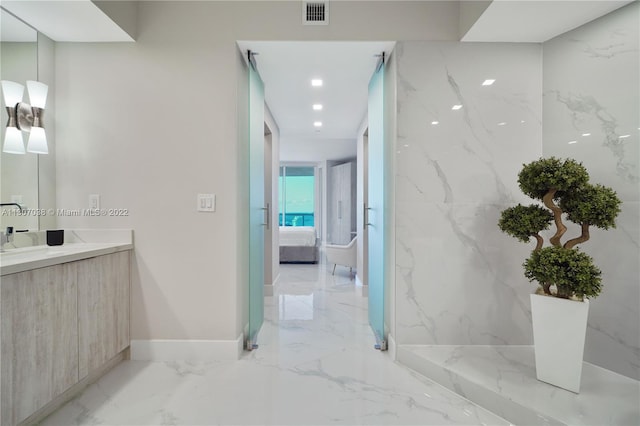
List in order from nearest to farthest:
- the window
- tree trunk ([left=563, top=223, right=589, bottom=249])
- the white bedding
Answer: tree trunk ([left=563, top=223, right=589, bottom=249]) < the white bedding < the window

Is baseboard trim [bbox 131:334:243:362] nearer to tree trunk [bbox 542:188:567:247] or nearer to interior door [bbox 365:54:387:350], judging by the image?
interior door [bbox 365:54:387:350]

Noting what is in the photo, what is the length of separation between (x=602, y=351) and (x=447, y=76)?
6.93 ft

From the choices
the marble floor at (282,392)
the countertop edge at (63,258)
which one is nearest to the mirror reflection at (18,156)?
the countertop edge at (63,258)

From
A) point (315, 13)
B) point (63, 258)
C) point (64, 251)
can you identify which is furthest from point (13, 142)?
point (315, 13)

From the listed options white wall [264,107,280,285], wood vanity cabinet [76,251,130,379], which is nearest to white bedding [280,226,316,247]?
white wall [264,107,280,285]

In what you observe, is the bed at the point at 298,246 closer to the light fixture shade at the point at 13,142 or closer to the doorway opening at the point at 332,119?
the doorway opening at the point at 332,119

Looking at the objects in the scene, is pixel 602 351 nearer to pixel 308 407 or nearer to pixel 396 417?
pixel 396 417

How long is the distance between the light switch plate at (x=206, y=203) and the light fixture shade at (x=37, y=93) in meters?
1.20

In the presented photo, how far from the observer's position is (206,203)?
2.42 m

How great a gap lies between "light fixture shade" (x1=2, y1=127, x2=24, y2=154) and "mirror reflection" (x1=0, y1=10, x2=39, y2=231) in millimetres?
20

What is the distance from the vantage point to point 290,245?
6.84 meters

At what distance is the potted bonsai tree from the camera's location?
1771 mm

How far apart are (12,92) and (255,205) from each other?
1749 millimetres

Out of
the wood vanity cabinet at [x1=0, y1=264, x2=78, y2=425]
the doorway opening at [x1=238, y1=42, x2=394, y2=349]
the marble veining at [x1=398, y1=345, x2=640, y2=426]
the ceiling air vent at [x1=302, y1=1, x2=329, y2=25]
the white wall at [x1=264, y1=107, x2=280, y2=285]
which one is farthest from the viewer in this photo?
the white wall at [x1=264, y1=107, x2=280, y2=285]
